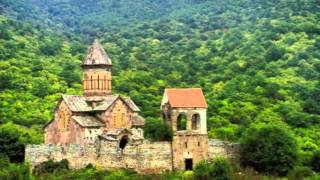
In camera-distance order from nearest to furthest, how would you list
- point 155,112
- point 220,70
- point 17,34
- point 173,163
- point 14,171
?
point 14,171
point 173,163
point 155,112
point 220,70
point 17,34

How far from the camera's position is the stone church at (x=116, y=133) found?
3869 cm

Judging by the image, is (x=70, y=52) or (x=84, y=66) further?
(x=70, y=52)

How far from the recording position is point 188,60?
77.4 m

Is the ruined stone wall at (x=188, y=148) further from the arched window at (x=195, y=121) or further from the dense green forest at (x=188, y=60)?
the dense green forest at (x=188, y=60)

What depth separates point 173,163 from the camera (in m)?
40.0

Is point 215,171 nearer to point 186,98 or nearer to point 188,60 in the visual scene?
point 186,98

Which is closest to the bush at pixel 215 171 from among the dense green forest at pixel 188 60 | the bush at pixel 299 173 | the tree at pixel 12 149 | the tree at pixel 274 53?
the bush at pixel 299 173

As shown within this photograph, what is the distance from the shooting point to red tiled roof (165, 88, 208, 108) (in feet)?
133

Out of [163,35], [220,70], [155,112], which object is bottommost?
[155,112]

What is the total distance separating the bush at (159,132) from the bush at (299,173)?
6.22 meters

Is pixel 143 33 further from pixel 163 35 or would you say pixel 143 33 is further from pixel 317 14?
pixel 317 14

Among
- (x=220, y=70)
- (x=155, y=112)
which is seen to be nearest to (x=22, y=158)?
(x=155, y=112)

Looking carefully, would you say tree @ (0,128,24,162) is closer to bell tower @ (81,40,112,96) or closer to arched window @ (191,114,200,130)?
bell tower @ (81,40,112,96)

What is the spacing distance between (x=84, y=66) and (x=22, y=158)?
5960 mm
